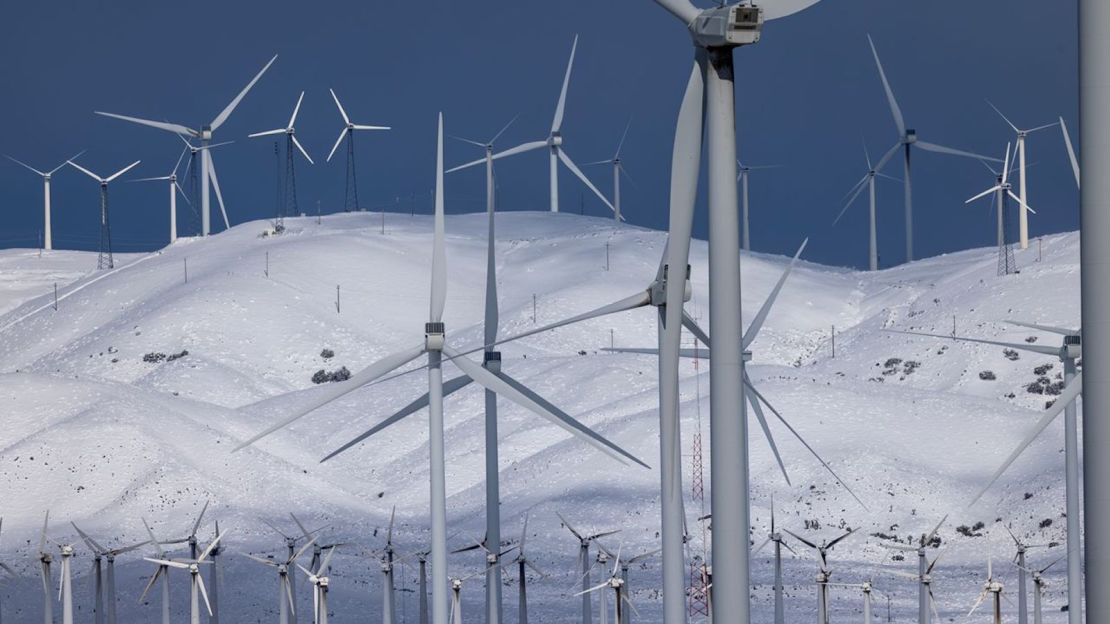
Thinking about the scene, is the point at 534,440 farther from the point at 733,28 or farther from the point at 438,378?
the point at 733,28

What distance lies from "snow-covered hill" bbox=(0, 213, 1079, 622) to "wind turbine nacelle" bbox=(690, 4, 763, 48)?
62152 mm

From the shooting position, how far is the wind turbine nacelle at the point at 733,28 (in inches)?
1250

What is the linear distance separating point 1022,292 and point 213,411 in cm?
7321

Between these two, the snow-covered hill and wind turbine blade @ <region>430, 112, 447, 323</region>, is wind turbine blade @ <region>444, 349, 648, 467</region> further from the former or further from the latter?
the snow-covered hill

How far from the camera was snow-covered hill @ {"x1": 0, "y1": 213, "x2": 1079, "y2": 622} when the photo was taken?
11244 centimetres

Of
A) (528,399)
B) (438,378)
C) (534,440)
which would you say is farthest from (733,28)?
(534,440)

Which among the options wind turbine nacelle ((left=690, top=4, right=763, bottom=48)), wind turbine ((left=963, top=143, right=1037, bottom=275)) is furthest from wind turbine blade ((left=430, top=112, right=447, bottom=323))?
wind turbine ((left=963, top=143, right=1037, bottom=275))

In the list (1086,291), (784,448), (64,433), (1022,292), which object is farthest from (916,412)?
(1086,291)

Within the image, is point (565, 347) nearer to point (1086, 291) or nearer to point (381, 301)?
point (381, 301)

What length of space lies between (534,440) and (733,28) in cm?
11151

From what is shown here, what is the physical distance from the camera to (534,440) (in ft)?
467

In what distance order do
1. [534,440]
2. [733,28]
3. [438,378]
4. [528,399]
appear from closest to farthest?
[733,28]
[528,399]
[438,378]
[534,440]

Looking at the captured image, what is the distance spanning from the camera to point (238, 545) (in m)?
116

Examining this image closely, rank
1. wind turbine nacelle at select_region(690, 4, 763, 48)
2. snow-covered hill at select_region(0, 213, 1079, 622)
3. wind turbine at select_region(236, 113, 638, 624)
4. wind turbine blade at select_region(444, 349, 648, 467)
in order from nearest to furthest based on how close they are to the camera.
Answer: wind turbine nacelle at select_region(690, 4, 763, 48) → wind turbine blade at select_region(444, 349, 648, 467) → wind turbine at select_region(236, 113, 638, 624) → snow-covered hill at select_region(0, 213, 1079, 622)
